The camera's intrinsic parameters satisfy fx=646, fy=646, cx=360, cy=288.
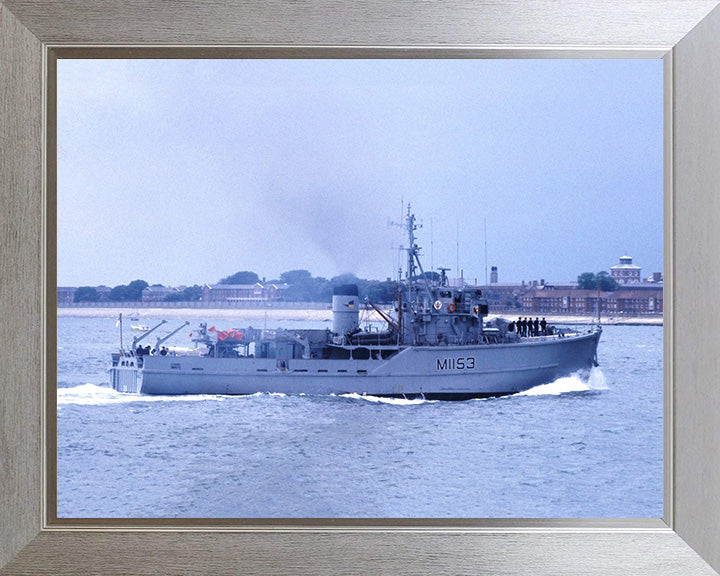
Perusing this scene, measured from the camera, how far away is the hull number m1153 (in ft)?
16.6

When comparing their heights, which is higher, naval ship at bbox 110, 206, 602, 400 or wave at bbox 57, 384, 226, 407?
naval ship at bbox 110, 206, 602, 400

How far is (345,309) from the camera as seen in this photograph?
5234 mm

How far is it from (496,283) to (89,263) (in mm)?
4218

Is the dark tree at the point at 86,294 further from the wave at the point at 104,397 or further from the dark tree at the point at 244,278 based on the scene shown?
the dark tree at the point at 244,278

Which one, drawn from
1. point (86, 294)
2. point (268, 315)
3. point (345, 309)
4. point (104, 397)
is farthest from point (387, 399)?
point (104, 397)

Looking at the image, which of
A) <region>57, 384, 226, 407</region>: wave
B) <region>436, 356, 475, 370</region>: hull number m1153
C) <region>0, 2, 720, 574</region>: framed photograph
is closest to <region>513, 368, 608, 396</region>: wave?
<region>436, 356, 475, 370</region>: hull number m1153

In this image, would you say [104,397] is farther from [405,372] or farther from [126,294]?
[405,372]

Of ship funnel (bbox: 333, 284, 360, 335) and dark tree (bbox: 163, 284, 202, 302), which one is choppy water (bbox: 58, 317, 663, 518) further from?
ship funnel (bbox: 333, 284, 360, 335)

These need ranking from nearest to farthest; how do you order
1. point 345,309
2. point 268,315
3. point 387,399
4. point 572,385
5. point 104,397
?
point 268,315 < point 345,309 < point 387,399 < point 572,385 < point 104,397

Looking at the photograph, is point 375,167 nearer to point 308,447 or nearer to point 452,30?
point 308,447

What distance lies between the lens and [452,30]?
1.05m

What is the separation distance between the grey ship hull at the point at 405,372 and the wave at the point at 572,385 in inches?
3.5

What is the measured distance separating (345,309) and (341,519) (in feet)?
13.7

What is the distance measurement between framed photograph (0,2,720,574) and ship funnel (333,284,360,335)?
4005mm
